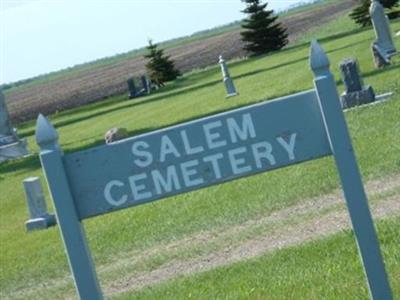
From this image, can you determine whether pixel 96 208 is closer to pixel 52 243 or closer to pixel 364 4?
pixel 52 243

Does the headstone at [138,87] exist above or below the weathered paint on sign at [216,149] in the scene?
above

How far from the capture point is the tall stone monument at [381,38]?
922 inches

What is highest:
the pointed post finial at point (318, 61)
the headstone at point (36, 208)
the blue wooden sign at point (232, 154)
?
the pointed post finial at point (318, 61)

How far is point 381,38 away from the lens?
2455 cm

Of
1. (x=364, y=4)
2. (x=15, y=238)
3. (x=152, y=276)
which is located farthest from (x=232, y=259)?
(x=364, y=4)

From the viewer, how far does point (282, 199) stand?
12.0m

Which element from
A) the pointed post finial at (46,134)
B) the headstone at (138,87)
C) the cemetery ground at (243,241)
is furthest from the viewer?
the headstone at (138,87)

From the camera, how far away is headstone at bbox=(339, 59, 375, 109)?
686 inches

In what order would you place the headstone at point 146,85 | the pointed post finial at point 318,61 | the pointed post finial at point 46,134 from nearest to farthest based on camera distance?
1. the pointed post finial at point 318,61
2. the pointed post finial at point 46,134
3. the headstone at point 146,85

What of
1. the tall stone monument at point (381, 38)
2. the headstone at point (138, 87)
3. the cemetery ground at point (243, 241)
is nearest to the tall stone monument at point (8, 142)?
the tall stone monument at point (381, 38)

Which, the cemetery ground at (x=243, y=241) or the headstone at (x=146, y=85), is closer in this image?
the cemetery ground at (x=243, y=241)

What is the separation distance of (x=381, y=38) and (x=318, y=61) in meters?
19.6

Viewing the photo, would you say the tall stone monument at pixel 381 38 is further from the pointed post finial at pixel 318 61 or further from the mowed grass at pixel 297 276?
the pointed post finial at pixel 318 61

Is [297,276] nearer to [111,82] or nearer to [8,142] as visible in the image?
[8,142]
